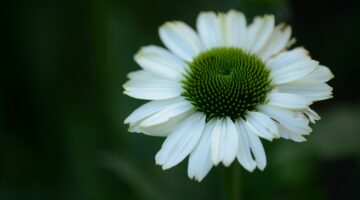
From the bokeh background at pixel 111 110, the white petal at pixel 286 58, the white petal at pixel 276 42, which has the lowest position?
the bokeh background at pixel 111 110

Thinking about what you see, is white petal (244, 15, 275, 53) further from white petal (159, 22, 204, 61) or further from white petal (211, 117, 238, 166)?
white petal (211, 117, 238, 166)

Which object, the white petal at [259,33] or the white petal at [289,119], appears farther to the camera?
the white petal at [259,33]

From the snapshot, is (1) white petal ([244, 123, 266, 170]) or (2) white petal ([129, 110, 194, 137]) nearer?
(1) white petal ([244, 123, 266, 170])

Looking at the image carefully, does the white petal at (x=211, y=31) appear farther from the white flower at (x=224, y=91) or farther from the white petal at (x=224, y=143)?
the white petal at (x=224, y=143)

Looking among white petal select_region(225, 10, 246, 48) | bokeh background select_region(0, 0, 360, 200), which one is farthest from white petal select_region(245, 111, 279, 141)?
bokeh background select_region(0, 0, 360, 200)

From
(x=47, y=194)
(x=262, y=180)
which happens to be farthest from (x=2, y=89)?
(x=262, y=180)

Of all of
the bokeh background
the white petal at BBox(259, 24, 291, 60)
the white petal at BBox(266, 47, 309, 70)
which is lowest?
the bokeh background

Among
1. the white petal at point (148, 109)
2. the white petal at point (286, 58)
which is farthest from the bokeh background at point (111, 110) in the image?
the white petal at point (148, 109)
